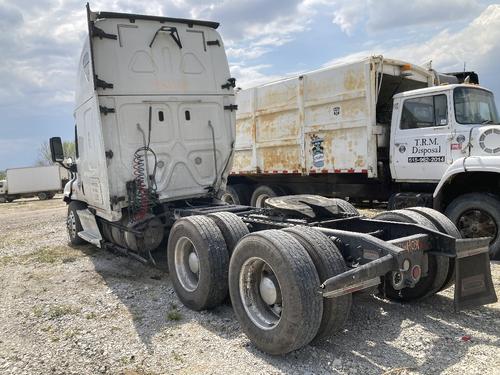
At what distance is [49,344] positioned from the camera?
429 centimetres

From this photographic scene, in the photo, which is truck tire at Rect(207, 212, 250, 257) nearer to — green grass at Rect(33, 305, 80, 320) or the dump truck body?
green grass at Rect(33, 305, 80, 320)

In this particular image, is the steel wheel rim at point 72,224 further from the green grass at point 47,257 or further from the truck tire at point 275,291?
the truck tire at point 275,291

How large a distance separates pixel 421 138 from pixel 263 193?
458cm

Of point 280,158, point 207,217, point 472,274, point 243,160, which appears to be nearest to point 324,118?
point 280,158

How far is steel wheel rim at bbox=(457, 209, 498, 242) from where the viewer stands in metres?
6.76

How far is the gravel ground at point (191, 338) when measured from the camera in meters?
3.58

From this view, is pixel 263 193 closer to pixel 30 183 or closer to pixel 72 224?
pixel 72 224

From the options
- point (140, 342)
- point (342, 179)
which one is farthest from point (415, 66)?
point (140, 342)

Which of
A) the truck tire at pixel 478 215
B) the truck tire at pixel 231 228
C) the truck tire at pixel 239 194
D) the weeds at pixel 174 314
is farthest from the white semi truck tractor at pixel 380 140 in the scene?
the weeds at pixel 174 314

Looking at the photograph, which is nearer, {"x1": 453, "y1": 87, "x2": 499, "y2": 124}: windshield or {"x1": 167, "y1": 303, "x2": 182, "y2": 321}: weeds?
{"x1": 167, "y1": 303, "x2": 182, "y2": 321}: weeds

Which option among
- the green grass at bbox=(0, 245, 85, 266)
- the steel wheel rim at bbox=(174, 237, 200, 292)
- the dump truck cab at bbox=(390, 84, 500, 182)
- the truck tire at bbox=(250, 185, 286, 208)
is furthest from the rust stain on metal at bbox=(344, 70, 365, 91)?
the green grass at bbox=(0, 245, 85, 266)

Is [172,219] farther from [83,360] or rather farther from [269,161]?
[269,161]

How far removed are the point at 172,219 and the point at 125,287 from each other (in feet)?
3.91

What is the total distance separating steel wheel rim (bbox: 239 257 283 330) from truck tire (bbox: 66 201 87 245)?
577cm
